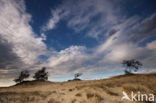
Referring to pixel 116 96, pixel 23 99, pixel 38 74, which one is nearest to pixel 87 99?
pixel 116 96

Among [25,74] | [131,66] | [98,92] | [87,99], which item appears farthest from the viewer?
[25,74]

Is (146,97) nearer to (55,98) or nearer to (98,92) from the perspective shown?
(98,92)

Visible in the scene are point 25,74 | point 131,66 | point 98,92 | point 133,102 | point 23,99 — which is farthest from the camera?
point 25,74

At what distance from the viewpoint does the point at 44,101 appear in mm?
11898

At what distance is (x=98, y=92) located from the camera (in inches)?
460

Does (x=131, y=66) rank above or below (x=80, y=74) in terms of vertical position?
above

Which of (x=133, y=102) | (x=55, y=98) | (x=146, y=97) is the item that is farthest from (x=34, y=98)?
(x=146, y=97)

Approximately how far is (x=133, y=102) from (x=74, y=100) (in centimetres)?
656

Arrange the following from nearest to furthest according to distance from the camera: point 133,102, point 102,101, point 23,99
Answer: point 133,102 < point 102,101 < point 23,99

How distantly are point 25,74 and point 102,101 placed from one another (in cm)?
6816

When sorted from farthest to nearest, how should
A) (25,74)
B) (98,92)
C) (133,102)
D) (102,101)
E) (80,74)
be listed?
1. (80,74)
2. (25,74)
3. (98,92)
4. (102,101)
5. (133,102)

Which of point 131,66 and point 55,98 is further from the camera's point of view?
point 131,66

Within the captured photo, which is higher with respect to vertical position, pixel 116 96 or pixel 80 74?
pixel 116 96

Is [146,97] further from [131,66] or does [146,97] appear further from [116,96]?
[131,66]
